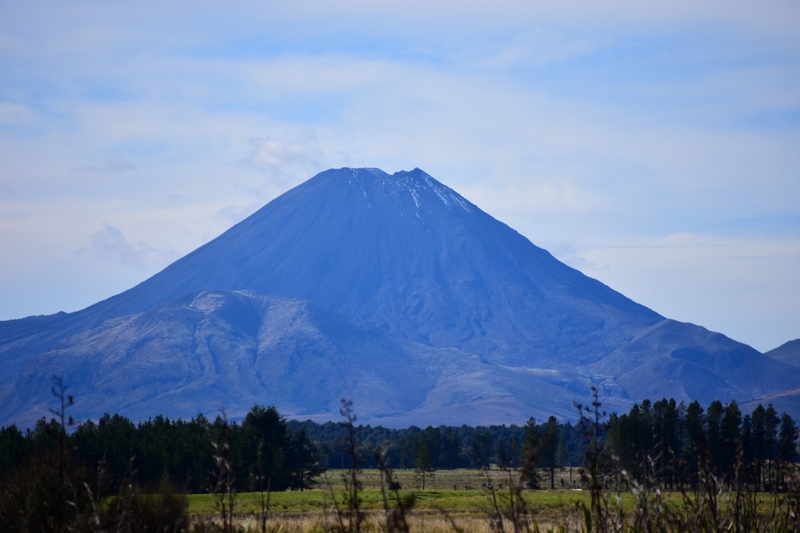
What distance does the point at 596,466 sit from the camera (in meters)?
7.97

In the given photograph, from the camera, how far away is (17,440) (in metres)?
60.2

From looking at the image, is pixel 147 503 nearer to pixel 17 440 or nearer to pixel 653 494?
pixel 653 494

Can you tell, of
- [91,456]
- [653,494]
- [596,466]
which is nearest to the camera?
[596,466]

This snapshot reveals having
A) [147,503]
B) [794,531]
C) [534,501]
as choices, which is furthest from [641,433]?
[794,531]

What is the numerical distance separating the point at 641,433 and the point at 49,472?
6604 centimetres

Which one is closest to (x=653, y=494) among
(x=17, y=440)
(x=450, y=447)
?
(x=17, y=440)

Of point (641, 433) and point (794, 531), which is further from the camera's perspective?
point (641, 433)

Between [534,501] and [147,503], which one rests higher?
[147,503]

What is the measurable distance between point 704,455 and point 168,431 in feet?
205

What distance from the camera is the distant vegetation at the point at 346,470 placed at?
25.0 ft

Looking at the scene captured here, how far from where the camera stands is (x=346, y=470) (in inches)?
465

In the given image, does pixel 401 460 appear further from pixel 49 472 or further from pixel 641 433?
pixel 49 472

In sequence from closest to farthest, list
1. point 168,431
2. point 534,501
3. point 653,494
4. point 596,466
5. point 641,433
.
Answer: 1. point 596,466
2. point 653,494
3. point 534,501
4. point 168,431
5. point 641,433

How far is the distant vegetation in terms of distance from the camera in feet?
25.0
